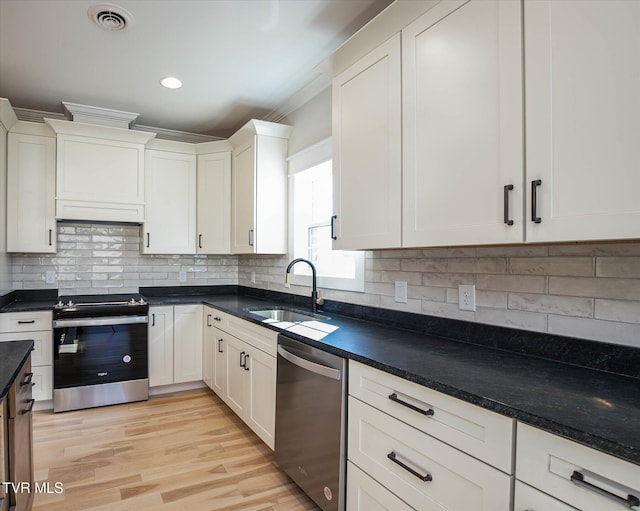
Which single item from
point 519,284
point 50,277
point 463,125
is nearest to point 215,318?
point 50,277

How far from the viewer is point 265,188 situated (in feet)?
11.4

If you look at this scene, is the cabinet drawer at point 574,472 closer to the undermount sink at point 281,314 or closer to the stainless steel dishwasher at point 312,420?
the stainless steel dishwasher at point 312,420

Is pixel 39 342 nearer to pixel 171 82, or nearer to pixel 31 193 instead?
pixel 31 193

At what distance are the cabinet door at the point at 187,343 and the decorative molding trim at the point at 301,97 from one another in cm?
192

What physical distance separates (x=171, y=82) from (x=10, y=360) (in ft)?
7.43

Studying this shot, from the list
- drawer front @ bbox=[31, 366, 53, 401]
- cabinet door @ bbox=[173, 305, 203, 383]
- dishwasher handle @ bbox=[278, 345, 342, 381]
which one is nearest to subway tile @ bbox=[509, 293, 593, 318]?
dishwasher handle @ bbox=[278, 345, 342, 381]

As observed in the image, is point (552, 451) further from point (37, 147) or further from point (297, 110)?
point (37, 147)

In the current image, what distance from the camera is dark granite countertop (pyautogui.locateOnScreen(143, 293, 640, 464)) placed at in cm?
91

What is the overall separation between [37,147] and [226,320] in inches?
87.0

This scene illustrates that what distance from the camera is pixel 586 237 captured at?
3.69 ft

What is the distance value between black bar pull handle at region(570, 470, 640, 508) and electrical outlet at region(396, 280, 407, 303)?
4.41 ft

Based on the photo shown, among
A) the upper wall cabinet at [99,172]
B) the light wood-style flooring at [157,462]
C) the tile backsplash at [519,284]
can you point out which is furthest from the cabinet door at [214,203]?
the light wood-style flooring at [157,462]

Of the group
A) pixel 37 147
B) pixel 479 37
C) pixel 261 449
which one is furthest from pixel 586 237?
pixel 37 147

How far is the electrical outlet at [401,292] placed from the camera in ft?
7.30
